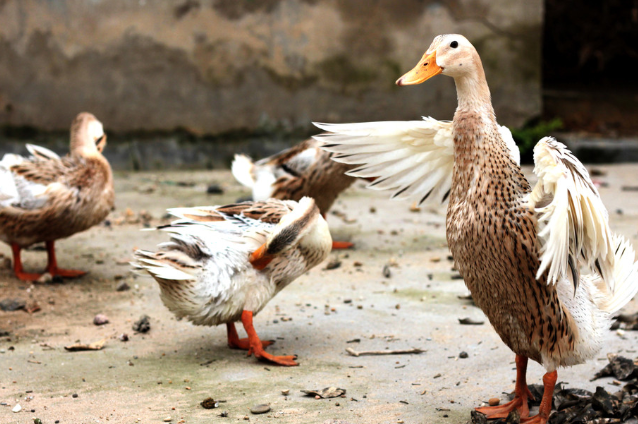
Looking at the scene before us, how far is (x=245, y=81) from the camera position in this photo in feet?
30.1

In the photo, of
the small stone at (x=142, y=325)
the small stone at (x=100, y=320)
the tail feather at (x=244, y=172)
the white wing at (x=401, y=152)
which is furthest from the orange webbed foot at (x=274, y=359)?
the tail feather at (x=244, y=172)

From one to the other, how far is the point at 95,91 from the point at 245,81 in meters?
1.84

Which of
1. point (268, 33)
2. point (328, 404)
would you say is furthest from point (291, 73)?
point (328, 404)

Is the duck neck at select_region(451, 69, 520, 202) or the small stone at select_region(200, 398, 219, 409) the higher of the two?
the duck neck at select_region(451, 69, 520, 202)

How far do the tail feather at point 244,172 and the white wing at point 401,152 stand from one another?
2.67 m

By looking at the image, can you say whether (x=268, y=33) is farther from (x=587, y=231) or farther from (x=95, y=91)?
(x=587, y=231)

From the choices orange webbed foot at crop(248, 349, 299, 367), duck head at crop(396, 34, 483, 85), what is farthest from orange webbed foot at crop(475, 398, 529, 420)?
duck head at crop(396, 34, 483, 85)

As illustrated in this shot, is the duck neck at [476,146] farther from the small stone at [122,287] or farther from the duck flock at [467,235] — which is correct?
the small stone at [122,287]

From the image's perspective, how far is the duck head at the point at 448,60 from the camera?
3.01 m

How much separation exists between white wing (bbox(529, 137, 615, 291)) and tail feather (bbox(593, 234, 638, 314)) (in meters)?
0.38

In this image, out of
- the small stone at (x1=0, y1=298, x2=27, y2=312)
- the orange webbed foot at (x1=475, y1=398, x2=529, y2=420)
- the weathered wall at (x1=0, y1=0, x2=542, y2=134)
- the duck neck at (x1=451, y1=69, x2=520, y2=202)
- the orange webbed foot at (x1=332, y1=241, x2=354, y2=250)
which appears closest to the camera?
the duck neck at (x1=451, y1=69, x2=520, y2=202)

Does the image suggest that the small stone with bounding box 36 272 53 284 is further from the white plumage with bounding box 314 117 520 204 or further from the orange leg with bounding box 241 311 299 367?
the white plumage with bounding box 314 117 520 204

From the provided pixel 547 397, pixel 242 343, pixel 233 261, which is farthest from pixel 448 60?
pixel 242 343

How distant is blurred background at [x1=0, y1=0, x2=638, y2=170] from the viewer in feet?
28.7
